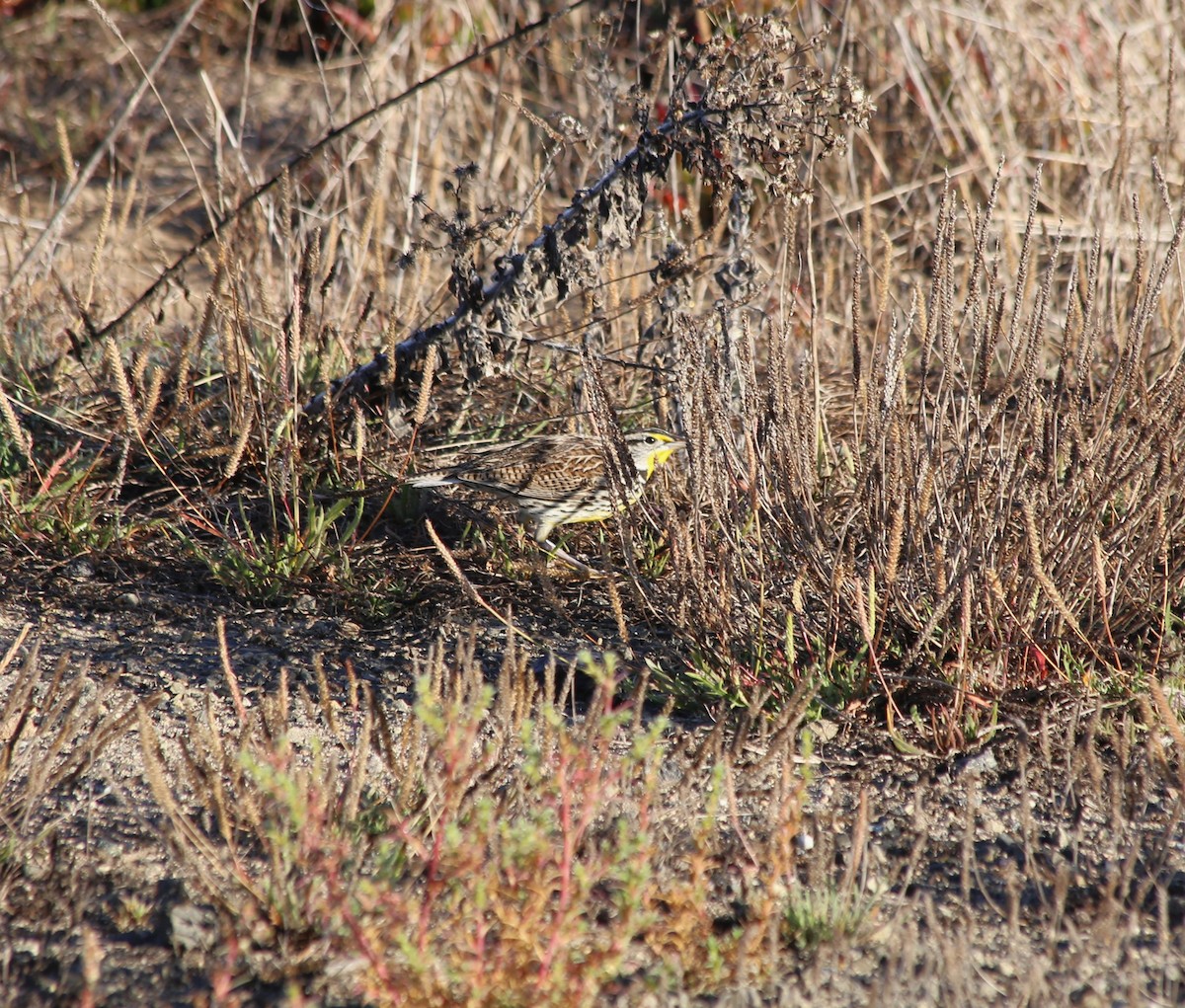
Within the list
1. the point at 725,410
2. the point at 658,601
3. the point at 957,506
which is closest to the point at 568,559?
the point at 658,601

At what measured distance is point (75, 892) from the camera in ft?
9.61

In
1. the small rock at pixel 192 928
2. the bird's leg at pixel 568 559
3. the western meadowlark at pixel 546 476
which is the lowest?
the small rock at pixel 192 928

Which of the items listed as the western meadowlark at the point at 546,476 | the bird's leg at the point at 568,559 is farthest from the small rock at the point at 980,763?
the western meadowlark at the point at 546,476

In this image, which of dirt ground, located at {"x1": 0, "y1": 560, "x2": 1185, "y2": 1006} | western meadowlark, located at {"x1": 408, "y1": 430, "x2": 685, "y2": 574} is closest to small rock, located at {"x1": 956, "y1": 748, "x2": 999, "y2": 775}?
dirt ground, located at {"x1": 0, "y1": 560, "x2": 1185, "y2": 1006}

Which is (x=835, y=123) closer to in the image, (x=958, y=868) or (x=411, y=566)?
(x=411, y=566)

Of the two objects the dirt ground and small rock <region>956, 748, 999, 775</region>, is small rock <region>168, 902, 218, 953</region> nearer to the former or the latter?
the dirt ground

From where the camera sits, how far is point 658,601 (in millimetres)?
3949

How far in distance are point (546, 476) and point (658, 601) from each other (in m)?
1.08

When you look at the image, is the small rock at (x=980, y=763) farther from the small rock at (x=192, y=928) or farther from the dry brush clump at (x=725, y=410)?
the small rock at (x=192, y=928)

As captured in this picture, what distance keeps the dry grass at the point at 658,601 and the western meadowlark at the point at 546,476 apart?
155 millimetres

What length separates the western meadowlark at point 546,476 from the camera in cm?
481

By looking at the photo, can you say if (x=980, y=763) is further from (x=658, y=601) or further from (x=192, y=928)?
(x=192, y=928)

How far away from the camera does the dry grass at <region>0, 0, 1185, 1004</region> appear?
2.68 meters

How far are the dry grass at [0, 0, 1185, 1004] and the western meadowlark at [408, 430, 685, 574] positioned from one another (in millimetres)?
155
